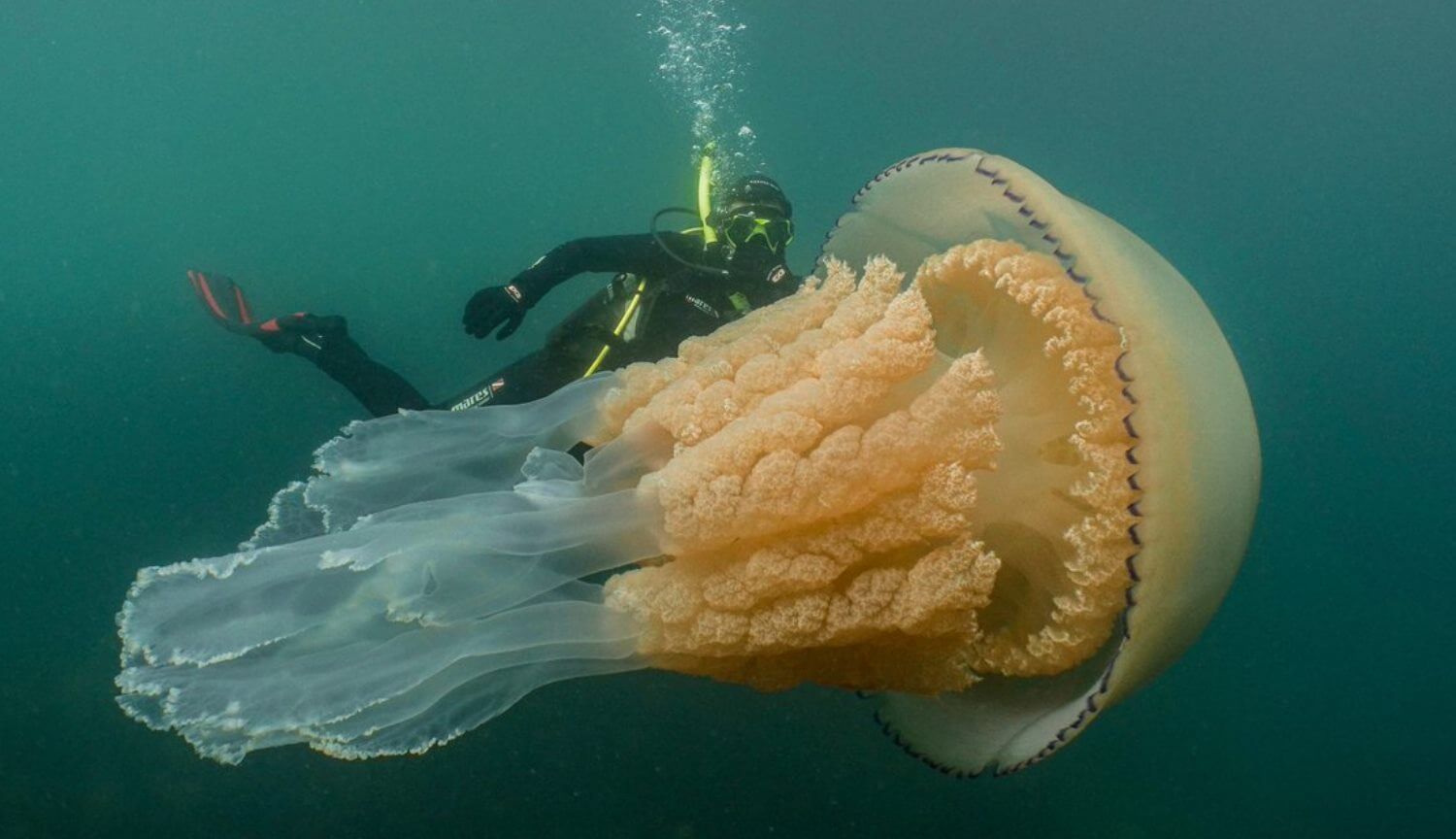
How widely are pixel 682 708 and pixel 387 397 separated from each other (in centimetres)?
396

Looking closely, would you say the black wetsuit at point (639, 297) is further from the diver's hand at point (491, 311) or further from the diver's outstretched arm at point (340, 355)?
the diver's outstretched arm at point (340, 355)

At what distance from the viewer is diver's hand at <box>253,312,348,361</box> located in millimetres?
6562

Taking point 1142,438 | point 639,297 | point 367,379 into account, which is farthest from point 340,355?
point 1142,438

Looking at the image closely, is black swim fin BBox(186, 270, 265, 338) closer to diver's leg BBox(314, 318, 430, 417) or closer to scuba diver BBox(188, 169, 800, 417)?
diver's leg BBox(314, 318, 430, 417)

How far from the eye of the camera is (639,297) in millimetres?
4824

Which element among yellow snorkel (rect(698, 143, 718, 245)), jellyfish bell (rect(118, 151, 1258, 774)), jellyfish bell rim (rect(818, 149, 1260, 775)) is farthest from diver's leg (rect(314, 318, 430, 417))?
→ jellyfish bell rim (rect(818, 149, 1260, 775))

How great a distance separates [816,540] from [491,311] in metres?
3.00

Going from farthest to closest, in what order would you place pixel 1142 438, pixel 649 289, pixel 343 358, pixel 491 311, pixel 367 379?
pixel 343 358, pixel 367 379, pixel 649 289, pixel 491 311, pixel 1142 438

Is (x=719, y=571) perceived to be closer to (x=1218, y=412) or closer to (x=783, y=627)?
(x=783, y=627)

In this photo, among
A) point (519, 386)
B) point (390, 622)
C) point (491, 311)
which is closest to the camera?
point (390, 622)

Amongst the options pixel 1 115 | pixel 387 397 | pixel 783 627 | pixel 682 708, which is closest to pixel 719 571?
pixel 783 627

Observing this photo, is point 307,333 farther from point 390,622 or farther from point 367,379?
point 390,622

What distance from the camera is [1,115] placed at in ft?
167

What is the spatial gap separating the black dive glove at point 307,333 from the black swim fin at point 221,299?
109 centimetres
